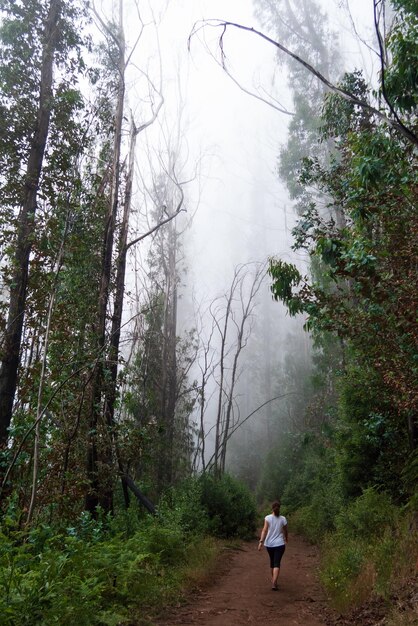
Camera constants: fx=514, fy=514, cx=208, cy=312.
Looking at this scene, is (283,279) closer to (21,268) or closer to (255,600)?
(21,268)

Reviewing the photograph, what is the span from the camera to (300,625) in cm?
634

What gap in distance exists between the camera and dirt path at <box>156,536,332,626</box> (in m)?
6.52

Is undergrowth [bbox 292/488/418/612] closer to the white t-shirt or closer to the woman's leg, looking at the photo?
the woman's leg

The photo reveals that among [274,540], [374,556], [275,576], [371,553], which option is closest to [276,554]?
[274,540]

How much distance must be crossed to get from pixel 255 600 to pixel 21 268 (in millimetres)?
6833

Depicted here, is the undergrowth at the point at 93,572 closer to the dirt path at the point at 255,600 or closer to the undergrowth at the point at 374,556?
the dirt path at the point at 255,600

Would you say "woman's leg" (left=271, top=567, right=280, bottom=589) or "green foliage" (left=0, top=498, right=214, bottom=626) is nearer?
"green foliage" (left=0, top=498, right=214, bottom=626)

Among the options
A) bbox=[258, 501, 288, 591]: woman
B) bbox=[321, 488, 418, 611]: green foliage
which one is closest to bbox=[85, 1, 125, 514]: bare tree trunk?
bbox=[258, 501, 288, 591]: woman

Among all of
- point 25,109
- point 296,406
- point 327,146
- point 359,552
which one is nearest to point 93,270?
point 25,109

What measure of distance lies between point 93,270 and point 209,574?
6.44 metres

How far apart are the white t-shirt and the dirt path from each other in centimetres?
75

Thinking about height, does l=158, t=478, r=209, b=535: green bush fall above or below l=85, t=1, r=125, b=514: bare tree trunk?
below

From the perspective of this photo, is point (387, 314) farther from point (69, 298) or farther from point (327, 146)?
point (327, 146)

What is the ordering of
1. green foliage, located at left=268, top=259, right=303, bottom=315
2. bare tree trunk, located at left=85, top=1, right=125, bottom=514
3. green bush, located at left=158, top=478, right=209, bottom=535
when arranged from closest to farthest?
green foliage, located at left=268, top=259, right=303, bottom=315 < bare tree trunk, located at left=85, top=1, right=125, bottom=514 < green bush, located at left=158, top=478, right=209, bottom=535
